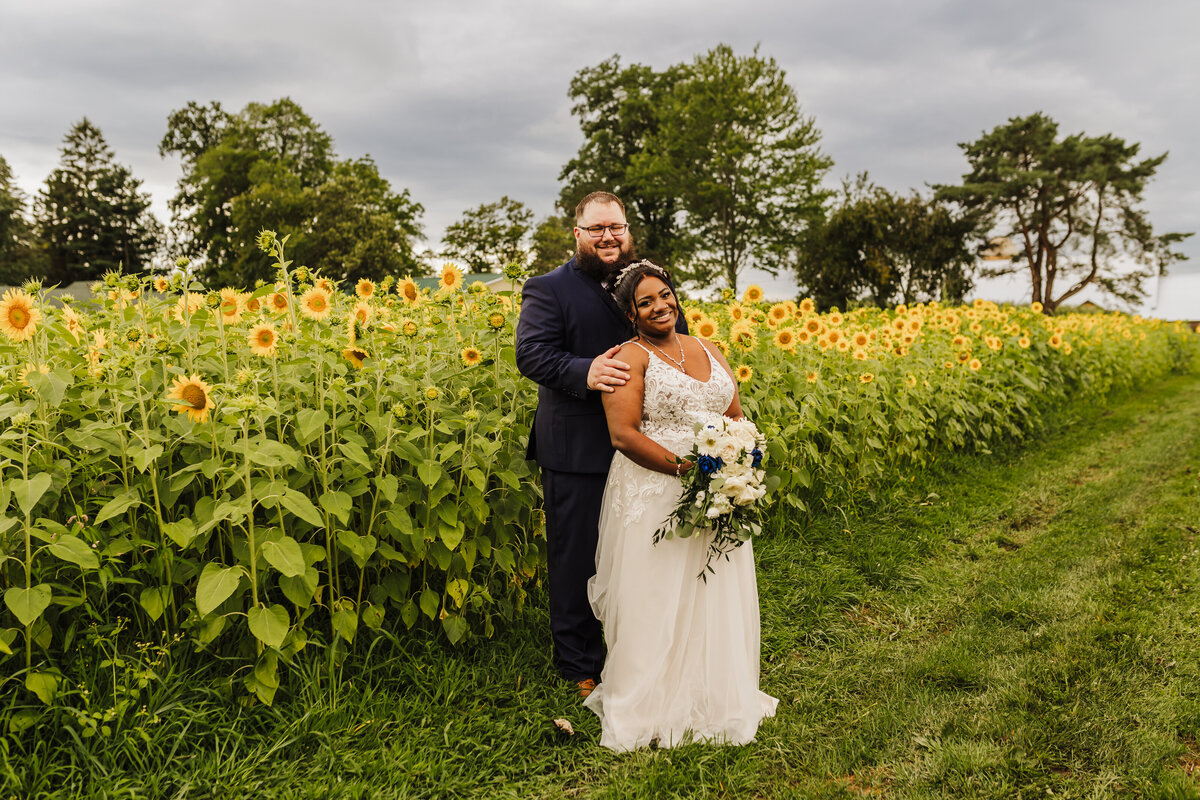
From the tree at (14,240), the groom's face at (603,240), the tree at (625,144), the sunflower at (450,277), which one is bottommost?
the sunflower at (450,277)

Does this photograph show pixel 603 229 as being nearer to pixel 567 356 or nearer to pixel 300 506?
pixel 567 356

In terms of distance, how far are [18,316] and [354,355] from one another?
108cm

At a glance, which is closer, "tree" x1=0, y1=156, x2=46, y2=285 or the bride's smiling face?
the bride's smiling face

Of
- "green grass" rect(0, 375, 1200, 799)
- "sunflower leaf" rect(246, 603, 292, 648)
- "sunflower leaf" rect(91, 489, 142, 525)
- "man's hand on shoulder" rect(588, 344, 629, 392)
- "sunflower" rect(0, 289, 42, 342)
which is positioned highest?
"sunflower" rect(0, 289, 42, 342)

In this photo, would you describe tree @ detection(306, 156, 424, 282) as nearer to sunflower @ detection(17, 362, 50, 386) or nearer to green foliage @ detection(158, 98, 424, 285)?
green foliage @ detection(158, 98, 424, 285)

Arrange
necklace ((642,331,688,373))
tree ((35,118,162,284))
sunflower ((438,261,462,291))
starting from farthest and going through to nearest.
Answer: tree ((35,118,162,284)) → sunflower ((438,261,462,291)) → necklace ((642,331,688,373))

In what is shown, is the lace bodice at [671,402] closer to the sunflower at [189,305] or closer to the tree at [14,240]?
the sunflower at [189,305]

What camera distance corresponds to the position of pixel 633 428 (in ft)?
9.51

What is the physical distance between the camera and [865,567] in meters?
4.66

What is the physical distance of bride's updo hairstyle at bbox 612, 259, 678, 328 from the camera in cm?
296

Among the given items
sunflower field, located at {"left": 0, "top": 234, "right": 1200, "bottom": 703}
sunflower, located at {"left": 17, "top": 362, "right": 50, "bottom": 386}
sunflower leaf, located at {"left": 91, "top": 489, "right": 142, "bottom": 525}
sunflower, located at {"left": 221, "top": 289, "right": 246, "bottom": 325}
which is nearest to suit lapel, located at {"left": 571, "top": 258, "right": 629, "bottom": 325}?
sunflower field, located at {"left": 0, "top": 234, "right": 1200, "bottom": 703}

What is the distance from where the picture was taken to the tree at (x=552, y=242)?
A: 36.0 meters

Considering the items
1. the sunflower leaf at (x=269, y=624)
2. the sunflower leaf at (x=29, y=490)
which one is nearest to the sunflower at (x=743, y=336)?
the sunflower leaf at (x=269, y=624)

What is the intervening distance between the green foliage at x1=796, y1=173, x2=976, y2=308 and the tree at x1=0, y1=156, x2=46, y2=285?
139 ft
